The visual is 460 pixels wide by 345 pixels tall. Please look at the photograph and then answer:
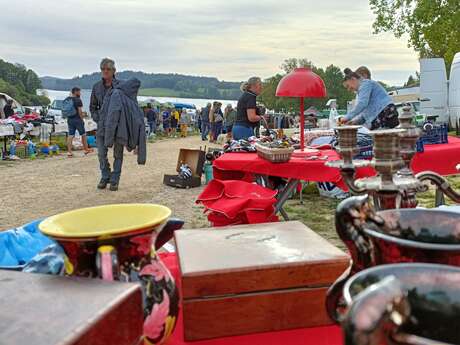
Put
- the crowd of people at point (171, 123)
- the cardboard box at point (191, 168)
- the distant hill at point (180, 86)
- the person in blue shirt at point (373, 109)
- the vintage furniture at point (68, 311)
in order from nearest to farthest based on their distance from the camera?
the vintage furniture at point (68, 311)
the person in blue shirt at point (373, 109)
the cardboard box at point (191, 168)
the crowd of people at point (171, 123)
the distant hill at point (180, 86)

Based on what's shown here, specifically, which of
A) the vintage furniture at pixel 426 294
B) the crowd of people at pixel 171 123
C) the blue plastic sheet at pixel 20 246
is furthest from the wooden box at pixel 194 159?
the crowd of people at pixel 171 123

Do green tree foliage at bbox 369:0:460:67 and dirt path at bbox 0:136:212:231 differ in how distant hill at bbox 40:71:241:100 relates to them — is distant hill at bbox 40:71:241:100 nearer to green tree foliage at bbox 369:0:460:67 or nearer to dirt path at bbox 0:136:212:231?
green tree foliage at bbox 369:0:460:67

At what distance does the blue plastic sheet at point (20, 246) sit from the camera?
3.93 feet

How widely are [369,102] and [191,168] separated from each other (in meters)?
3.50

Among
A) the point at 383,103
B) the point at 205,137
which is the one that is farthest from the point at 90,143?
the point at 383,103

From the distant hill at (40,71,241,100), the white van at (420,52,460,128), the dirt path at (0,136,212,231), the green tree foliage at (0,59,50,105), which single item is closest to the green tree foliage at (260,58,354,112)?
the distant hill at (40,71,241,100)

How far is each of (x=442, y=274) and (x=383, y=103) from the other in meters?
4.23

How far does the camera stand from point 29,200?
627cm

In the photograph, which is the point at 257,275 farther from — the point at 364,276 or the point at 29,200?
the point at 29,200

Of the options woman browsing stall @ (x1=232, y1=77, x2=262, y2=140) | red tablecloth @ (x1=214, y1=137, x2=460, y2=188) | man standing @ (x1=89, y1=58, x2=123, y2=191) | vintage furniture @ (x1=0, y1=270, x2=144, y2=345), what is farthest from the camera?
man standing @ (x1=89, y1=58, x2=123, y2=191)

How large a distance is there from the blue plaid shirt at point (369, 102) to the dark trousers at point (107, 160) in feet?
10.3

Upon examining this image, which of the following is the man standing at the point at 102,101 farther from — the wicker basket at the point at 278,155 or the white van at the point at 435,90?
the white van at the point at 435,90

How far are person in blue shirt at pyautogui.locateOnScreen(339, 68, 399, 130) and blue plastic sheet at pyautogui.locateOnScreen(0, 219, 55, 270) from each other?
3518 millimetres

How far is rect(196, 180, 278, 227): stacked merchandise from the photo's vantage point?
2.56 m
